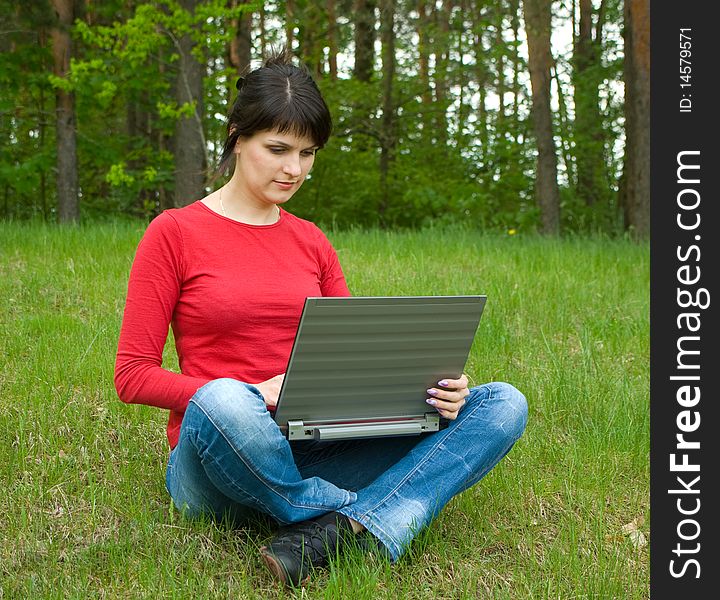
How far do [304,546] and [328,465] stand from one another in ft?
1.39

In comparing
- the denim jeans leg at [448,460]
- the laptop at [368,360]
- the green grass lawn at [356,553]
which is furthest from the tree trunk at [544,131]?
the laptop at [368,360]

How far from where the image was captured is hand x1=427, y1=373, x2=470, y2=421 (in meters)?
2.71

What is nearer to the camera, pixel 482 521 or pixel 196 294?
pixel 196 294

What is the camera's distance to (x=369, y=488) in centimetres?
288

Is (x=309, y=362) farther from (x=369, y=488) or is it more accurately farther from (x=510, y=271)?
(x=510, y=271)

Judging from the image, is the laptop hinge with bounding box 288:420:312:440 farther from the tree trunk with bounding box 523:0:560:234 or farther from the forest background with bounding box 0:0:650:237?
Result: the tree trunk with bounding box 523:0:560:234

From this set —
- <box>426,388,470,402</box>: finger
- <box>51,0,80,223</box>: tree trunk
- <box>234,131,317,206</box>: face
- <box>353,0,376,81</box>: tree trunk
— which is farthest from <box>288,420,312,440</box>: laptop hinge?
<box>353,0,376,81</box>: tree trunk

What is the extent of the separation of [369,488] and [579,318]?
3664 millimetres
